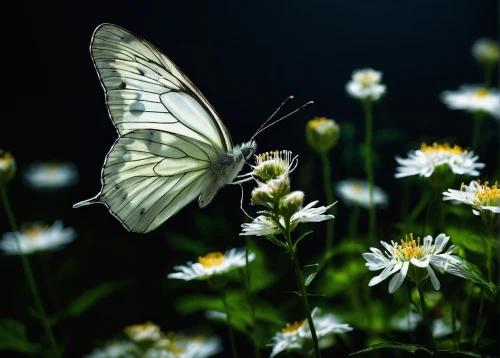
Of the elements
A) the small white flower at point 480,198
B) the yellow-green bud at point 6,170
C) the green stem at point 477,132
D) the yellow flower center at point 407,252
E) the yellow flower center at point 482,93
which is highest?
the small white flower at point 480,198

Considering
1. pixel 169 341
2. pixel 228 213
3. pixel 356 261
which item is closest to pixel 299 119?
pixel 228 213

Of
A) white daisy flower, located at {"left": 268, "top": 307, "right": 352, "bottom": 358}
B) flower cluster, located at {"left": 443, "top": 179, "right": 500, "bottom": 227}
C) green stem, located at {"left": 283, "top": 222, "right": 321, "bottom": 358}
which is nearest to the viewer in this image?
green stem, located at {"left": 283, "top": 222, "right": 321, "bottom": 358}

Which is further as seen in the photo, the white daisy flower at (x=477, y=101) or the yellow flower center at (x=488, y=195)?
the white daisy flower at (x=477, y=101)

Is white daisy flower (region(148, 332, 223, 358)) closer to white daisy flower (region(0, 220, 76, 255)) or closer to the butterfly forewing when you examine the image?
the butterfly forewing

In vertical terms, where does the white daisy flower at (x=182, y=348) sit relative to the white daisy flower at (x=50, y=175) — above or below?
above

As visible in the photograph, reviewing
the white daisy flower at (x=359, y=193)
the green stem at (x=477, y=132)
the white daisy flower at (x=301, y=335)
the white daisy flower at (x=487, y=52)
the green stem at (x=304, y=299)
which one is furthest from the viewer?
the white daisy flower at (x=487, y=52)

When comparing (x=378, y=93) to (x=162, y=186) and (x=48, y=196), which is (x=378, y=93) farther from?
(x=48, y=196)

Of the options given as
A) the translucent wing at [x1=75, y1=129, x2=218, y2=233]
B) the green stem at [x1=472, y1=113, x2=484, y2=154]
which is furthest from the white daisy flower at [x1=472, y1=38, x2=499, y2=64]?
the translucent wing at [x1=75, y1=129, x2=218, y2=233]

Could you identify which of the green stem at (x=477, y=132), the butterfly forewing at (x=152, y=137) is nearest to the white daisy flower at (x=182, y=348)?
the butterfly forewing at (x=152, y=137)

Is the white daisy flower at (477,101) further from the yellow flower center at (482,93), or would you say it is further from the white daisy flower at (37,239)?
the white daisy flower at (37,239)
